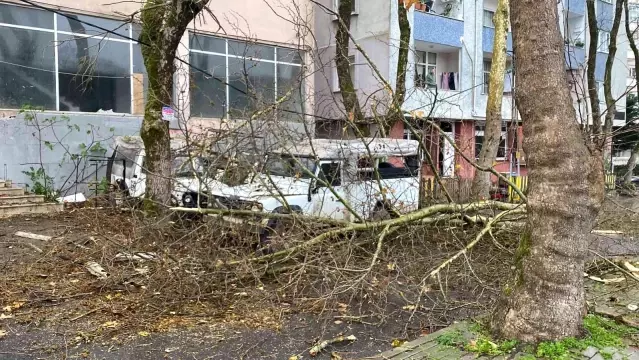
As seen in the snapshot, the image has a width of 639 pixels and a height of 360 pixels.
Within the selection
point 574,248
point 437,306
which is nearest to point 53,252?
point 437,306

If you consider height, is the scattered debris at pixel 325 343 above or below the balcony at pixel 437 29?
below

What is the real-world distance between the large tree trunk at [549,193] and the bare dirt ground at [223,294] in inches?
30.6

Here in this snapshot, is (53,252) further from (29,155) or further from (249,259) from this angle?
(29,155)

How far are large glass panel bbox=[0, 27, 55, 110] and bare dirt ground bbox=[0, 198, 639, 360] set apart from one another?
8193mm

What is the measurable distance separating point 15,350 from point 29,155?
11.1 meters

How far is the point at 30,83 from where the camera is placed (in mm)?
14367

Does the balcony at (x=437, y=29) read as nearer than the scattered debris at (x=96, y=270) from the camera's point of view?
No

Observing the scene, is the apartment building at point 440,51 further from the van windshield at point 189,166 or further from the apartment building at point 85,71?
the van windshield at point 189,166

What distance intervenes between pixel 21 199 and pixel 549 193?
1205 cm

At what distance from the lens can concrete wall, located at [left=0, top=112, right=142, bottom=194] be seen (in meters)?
13.7

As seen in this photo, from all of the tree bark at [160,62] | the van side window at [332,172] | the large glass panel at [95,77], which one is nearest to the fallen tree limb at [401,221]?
the van side window at [332,172]

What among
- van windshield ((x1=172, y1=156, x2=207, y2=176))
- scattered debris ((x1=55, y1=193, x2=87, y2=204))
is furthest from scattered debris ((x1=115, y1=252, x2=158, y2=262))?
scattered debris ((x1=55, y1=193, x2=87, y2=204))

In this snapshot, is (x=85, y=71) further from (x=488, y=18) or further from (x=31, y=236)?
(x=488, y=18)

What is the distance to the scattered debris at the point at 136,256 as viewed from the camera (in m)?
6.17
